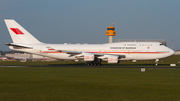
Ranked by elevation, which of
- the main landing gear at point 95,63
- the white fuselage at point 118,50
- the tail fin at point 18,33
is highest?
the tail fin at point 18,33

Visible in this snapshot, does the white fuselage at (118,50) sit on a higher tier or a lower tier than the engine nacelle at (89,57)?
higher

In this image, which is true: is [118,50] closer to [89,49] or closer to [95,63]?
[95,63]

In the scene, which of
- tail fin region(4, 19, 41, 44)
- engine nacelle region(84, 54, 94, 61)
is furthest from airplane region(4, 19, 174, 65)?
engine nacelle region(84, 54, 94, 61)

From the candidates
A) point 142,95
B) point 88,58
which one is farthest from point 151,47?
point 142,95

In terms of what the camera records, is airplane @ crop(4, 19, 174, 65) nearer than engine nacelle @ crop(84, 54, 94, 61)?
No

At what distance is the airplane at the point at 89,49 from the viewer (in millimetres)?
48656

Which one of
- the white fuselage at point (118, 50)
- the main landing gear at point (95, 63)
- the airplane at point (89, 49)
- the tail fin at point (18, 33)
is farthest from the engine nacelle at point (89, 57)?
the tail fin at point (18, 33)

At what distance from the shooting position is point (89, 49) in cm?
4981

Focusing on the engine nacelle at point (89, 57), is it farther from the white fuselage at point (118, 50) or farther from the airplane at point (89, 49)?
the white fuselage at point (118, 50)

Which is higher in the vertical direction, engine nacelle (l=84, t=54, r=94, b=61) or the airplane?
the airplane

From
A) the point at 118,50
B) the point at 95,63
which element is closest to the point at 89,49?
the point at 95,63

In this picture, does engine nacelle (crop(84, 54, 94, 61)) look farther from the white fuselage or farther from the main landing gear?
the white fuselage

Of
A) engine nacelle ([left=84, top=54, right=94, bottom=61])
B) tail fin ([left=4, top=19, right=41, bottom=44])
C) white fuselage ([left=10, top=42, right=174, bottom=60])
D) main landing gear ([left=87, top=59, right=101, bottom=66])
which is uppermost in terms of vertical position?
tail fin ([left=4, top=19, right=41, bottom=44])

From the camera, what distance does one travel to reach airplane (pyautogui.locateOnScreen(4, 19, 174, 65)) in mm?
48656
